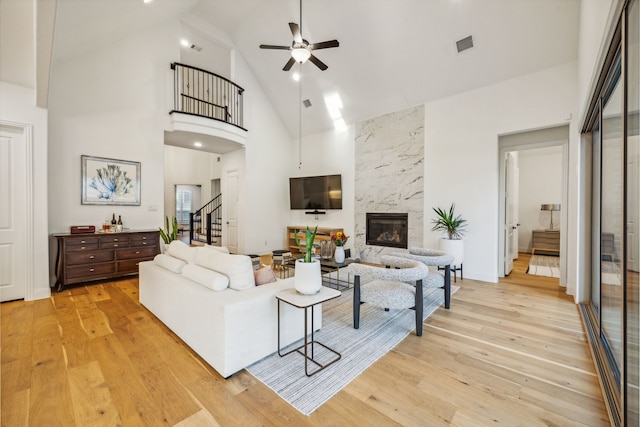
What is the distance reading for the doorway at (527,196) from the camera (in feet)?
15.6

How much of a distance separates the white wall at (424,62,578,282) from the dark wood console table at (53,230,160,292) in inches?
208

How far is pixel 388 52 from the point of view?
16.1ft

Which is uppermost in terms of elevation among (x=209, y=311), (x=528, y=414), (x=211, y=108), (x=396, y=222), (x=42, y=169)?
(x=211, y=108)

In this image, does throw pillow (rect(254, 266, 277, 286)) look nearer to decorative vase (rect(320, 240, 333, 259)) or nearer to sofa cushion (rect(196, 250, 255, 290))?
sofa cushion (rect(196, 250, 255, 290))

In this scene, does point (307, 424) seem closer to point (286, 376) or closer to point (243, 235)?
point (286, 376)

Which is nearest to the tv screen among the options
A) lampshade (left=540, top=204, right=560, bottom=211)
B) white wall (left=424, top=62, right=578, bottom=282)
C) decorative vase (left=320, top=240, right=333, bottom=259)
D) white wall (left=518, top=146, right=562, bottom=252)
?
white wall (left=424, top=62, right=578, bottom=282)

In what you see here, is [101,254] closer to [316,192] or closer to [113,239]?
[113,239]

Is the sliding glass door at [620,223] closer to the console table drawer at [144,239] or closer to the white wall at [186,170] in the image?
the console table drawer at [144,239]

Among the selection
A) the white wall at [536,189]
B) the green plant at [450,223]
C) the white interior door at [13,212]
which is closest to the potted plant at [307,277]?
the green plant at [450,223]

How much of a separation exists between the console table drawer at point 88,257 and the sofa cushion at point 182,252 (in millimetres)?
2017

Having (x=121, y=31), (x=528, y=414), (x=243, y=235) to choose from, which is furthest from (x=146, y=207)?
(x=528, y=414)

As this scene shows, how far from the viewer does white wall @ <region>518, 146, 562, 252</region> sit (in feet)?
24.2

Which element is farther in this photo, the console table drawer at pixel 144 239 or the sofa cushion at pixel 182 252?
the console table drawer at pixel 144 239

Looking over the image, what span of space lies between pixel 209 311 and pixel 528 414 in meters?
2.23
